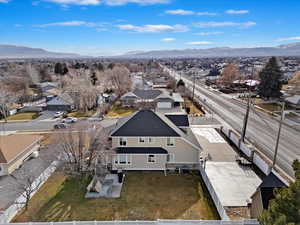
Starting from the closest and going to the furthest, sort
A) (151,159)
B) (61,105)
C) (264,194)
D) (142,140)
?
(264,194) → (151,159) → (142,140) → (61,105)

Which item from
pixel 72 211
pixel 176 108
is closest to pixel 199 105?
pixel 176 108

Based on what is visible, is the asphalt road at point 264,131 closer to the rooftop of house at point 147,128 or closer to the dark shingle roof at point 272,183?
the dark shingle roof at point 272,183

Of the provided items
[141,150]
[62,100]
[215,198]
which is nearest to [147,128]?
[141,150]

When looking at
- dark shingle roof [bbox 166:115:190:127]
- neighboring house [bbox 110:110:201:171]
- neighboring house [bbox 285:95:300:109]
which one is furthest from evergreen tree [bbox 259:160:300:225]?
neighboring house [bbox 285:95:300:109]

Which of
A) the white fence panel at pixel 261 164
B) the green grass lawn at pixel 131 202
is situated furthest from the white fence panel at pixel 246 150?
the green grass lawn at pixel 131 202

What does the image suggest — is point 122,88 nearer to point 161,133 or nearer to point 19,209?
point 161,133

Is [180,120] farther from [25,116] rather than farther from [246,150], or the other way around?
[25,116]

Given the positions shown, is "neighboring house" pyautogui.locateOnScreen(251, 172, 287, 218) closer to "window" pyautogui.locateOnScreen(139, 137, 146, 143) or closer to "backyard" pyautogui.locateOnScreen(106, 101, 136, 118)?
"window" pyautogui.locateOnScreen(139, 137, 146, 143)
